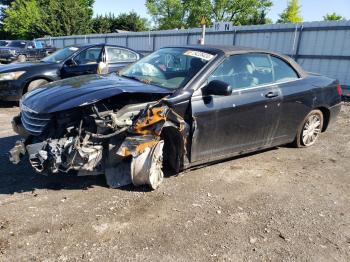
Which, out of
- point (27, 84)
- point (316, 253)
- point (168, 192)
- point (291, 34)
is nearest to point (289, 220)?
point (316, 253)

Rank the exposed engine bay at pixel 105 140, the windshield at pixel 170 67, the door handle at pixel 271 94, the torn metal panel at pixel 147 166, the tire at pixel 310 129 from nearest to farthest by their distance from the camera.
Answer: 1. the exposed engine bay at pixel 105 140
2. the torn metal panel at pixel 147 166
3. the windshield at pixel 170 67
4. the door handle at pixel 271 94
5. the tire at pixel 310 129

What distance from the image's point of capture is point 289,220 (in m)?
3.46

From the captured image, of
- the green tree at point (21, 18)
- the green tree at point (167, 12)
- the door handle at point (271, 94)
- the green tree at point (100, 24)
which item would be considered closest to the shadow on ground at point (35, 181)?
the door handle at point (271, 94)

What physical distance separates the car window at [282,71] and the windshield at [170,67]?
1.16 metres

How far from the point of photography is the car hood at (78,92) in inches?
139

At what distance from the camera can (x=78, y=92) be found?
3748 mm

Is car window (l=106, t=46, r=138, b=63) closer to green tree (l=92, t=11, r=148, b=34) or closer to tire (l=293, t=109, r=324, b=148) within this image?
tire (l=293, t=109, r=324, b=148)

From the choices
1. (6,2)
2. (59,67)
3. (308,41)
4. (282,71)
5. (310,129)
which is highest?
(6,2)

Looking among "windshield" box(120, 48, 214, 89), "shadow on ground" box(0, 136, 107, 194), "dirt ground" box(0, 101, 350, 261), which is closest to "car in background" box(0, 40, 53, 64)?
"windshield" box(120, 48, 214, 89)

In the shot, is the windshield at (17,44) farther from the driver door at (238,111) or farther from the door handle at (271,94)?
the door handle at (271,94)

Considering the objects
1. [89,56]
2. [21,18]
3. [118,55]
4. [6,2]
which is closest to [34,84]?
[89,56]

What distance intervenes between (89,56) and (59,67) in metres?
0.88

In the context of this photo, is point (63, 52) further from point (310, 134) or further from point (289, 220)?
point (289, 220)

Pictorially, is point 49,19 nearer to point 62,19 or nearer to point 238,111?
point 62,19
